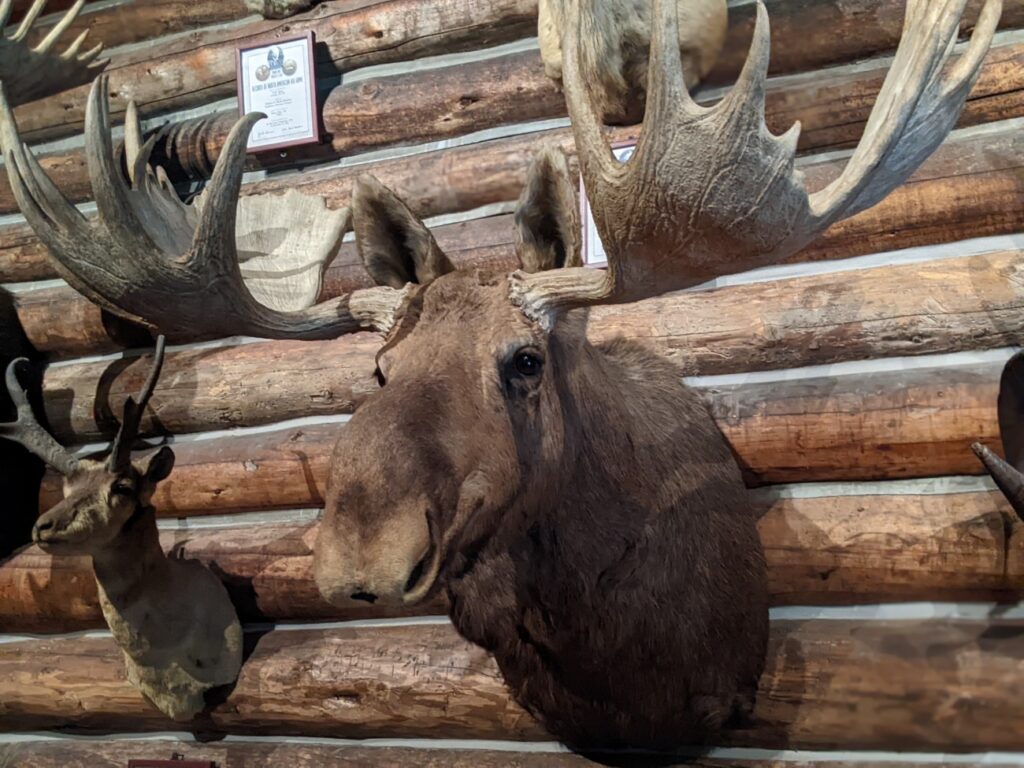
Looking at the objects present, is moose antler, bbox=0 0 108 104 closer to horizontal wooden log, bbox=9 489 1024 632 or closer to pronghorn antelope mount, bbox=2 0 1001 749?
pronghorn antelope mount, bbox=2 0 1001 749

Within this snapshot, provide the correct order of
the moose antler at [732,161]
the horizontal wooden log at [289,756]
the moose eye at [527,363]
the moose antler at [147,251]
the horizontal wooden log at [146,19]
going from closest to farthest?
1. the moose antler at [732,161]
2. the moose eye at [527,363]
3. the moose antler at [147,251]
4. the horizontal wooden log at [289,756]
5. the horizontal wooden log at [146,19]

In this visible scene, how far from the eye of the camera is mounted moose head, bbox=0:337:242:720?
2334 mm

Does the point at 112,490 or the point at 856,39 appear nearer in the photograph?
the point at 856,39

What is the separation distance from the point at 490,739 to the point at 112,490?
1.32 meters

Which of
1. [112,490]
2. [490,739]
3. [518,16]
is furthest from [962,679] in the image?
[518,16]

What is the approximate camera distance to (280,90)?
114 inches

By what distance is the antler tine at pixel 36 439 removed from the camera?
252 centimetres

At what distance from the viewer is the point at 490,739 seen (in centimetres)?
228

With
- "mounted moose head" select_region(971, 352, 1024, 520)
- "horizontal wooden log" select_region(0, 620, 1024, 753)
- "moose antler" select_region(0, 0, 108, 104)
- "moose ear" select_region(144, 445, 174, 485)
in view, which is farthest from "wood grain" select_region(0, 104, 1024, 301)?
"horizontal wooden log" select_region(0, 620, 1024, 753)

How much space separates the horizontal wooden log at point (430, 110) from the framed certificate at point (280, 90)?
57 mm

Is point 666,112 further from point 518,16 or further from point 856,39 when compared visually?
point 518,16

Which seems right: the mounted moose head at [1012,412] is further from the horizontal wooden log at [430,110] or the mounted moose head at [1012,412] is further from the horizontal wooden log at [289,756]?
the horizontal wooden log at [289,756]

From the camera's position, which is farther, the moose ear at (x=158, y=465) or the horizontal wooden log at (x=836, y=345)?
the moose ear at (x=158, y=465)

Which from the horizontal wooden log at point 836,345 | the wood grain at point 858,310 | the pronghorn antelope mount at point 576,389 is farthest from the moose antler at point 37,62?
the wood grain at point 858,310
